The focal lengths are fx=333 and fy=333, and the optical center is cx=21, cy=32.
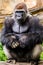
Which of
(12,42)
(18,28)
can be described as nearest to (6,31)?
(18,28)

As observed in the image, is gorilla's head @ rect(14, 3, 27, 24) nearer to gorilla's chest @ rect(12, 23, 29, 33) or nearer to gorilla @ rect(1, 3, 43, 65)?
gorilla @ rect(1, 3, 43, 65)

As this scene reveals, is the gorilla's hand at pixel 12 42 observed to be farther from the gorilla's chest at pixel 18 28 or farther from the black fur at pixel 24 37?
the gorilla's chest at pixel 18 28

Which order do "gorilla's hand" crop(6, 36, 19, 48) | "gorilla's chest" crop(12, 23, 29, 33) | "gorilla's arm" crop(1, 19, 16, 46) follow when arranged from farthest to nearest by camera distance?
1. "gorilla's chest" crop(12, 23, 29, 33)
2. "gorilla's arm" crop(1, 19, 16, 46)
3. "gorilla's hand" crop(6, 36, 19, 48)

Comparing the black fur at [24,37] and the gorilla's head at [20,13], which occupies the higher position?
the gorilla's head at [20,13]

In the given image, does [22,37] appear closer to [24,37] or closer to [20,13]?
[24,37]

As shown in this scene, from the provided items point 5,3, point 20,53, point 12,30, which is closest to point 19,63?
point 20,53

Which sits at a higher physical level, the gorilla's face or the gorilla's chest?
the gorilla's face

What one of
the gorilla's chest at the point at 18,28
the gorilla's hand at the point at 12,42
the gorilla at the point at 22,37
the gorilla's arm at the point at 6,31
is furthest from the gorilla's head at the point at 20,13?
the gorilla's hand at the point at 12,42

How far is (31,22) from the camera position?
22.0ft

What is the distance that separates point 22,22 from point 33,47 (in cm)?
59

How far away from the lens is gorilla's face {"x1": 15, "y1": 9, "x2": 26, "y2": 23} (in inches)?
252

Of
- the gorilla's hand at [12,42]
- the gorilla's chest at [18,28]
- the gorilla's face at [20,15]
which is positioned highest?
the gorilla's face at [20,15]

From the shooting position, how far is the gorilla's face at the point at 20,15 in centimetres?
641

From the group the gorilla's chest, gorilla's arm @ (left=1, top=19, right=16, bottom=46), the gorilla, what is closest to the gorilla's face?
the gorilla
